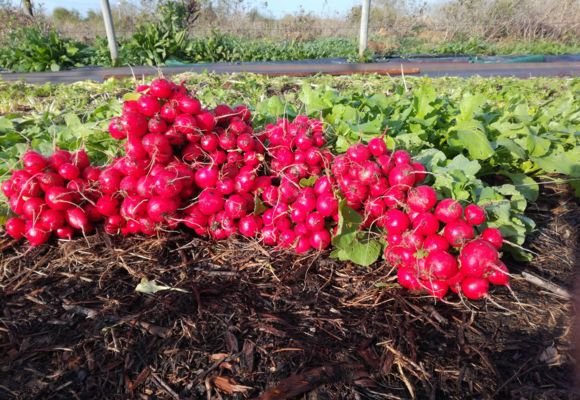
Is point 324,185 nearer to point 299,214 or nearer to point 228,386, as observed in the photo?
point 299,214

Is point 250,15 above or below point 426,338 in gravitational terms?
above

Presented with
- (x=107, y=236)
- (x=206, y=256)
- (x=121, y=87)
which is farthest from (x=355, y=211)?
(x=121, y=87)

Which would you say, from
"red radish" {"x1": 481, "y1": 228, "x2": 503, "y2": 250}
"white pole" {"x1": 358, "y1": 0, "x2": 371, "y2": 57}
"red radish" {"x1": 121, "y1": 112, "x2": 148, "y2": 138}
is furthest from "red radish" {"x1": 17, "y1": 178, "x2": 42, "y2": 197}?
"white pole" {"x1": 358, "y1": 0, "x2": 371, "y2": 57}

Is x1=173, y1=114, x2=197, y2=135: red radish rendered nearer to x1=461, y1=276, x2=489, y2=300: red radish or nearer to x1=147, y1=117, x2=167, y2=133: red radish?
x1=147, y1=117, x2=167, y2=133: red radish

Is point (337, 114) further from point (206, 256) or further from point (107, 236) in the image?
point (107, 236)

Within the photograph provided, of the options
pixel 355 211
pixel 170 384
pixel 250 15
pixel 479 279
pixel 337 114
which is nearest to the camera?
pixel 170 384

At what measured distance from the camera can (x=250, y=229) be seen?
2039 mm

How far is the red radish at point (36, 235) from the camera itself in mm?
1959

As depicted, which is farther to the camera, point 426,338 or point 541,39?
point 541,39

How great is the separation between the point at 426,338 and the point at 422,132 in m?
1.44

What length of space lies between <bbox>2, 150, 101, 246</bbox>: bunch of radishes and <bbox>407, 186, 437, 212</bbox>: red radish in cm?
164

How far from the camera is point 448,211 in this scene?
167 centimetres

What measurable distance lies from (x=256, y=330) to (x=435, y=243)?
887 mm

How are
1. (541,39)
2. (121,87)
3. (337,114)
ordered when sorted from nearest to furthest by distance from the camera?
(337,114), (121,87), (541,39)
